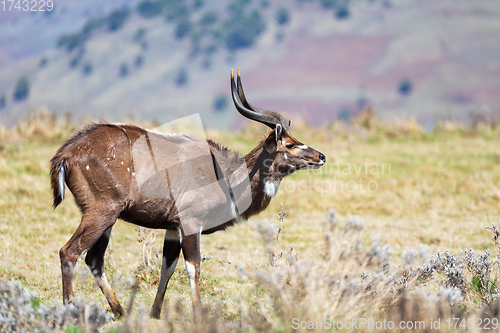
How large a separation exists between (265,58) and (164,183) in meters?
146

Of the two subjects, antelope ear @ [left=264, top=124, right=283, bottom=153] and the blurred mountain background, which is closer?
antelope ear @ [left=264, top=124, right=283, bottom=153]

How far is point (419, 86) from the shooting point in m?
125

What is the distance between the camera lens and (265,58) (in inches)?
5891

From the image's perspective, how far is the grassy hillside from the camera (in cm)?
548

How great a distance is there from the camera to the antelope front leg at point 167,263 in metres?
6.59

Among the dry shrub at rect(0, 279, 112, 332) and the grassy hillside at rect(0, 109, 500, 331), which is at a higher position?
the dry shrub at rect(0, 279, 112, 332)

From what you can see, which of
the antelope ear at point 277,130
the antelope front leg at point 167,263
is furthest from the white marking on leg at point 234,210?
the antelope ear at point 277,130

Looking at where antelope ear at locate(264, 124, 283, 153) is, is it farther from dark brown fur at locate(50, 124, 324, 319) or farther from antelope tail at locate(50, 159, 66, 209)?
antelope tail at locate(50, 159, 66, 209)

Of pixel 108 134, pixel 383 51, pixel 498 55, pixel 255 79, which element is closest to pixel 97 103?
pixel 255 79

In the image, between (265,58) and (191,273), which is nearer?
(191,273)

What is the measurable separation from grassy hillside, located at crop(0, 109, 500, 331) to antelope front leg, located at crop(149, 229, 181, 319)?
0.20 m

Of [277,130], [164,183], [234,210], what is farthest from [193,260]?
[277,130]

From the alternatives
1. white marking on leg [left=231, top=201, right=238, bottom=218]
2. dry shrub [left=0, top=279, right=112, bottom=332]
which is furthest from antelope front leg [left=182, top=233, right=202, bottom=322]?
dry shrub [left=0, top=279, right=112, bottom=332]

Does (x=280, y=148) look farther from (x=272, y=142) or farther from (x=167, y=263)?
(x=167, y=263)
